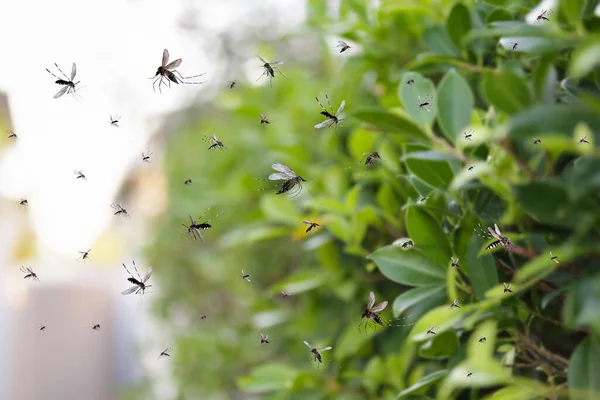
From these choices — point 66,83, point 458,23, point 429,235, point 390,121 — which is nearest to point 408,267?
point 429,235

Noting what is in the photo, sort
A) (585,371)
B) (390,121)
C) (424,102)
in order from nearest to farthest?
(585,371)
(390,121)
(424,102)

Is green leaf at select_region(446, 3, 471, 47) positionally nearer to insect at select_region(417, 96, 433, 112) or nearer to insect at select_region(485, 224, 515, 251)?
insect at select_region(417, 96, 433, 112)

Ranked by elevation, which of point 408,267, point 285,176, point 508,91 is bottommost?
point 408,267

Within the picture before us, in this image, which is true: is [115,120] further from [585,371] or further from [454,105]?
[585,371]

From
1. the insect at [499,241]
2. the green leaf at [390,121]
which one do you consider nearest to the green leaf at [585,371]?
the insect at [499,241]

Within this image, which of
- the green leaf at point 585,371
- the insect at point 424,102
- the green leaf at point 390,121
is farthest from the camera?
the insect at point 424,102

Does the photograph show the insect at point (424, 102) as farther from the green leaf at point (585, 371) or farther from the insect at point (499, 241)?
the green leaf at point (585, 371)

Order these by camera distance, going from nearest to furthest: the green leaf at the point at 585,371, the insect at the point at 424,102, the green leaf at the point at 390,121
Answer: the green leaf at the point at 585,371 < the green leaf at the point at 390,121 < the insect at the point at 424,102

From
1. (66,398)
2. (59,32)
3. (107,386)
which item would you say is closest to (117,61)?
(59,32)
